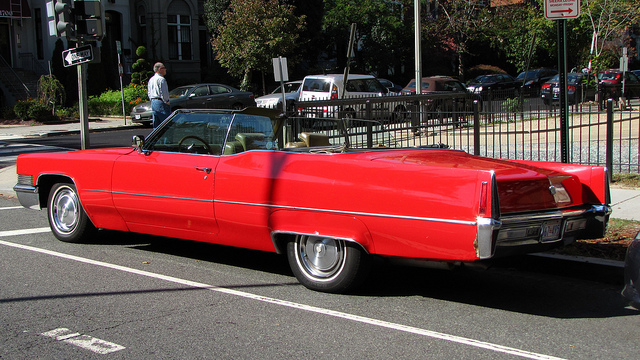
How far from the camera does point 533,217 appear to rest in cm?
473

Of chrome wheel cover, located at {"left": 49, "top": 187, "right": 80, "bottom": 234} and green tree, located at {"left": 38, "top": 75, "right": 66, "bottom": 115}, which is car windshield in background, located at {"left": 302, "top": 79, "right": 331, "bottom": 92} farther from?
chrome wheel cover, located at {"left": 49, "top": 187, "right": 80, "bottom": 234}

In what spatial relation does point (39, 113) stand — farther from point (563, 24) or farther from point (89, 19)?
point (563, 24)

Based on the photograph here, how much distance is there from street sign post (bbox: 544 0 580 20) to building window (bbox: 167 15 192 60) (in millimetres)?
33733

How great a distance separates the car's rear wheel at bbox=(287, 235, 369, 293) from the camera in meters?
5.20

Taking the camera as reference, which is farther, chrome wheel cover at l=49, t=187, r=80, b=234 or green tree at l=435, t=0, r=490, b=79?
green tree at l=435, t=0, r=490, b=79

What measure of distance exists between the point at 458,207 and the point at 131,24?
36199mm

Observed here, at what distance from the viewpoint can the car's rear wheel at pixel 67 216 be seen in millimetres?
7125

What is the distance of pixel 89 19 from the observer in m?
11.0

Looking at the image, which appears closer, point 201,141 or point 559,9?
point 201,141

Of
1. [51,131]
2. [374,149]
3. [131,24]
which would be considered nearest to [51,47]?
[131,24]

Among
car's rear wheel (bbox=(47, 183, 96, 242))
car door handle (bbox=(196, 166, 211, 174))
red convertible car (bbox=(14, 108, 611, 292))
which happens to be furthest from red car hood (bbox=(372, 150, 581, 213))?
car's rear wheel (bbox=(47, 183, 96, 242))

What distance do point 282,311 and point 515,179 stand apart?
200cm

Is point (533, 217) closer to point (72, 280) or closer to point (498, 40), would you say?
point (72, 280)

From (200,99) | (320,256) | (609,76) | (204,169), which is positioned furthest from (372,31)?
(320,256)
